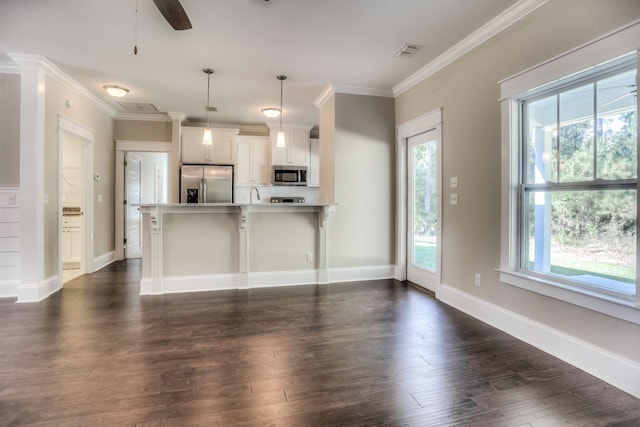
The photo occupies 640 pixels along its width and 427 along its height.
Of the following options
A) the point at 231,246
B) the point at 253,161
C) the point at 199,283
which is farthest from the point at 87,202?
the point at 253,161

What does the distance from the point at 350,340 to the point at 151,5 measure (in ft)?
10.2

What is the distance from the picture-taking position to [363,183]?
4.68 metres

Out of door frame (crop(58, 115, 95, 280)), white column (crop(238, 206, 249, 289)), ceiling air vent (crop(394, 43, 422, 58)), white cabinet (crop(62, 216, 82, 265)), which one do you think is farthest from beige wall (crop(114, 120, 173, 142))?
ceiling air vent (crop(394, 43, 422, 58))

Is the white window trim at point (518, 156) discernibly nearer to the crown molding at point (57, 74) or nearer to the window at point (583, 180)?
the window at point (583, 180)

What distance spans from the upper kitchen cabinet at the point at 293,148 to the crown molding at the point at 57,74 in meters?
2.90

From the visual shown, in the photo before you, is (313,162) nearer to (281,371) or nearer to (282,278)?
(282,278)

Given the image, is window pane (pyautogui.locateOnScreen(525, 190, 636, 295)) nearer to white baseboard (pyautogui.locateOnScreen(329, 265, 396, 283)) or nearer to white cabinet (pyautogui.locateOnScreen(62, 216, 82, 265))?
white baseboard (pyautogui.locateOnScreen(329, 265, 396, 283))

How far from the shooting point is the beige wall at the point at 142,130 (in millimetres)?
6133

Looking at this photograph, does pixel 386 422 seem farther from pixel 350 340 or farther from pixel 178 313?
pixel 178 313

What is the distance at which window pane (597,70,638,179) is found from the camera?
80.6 inches

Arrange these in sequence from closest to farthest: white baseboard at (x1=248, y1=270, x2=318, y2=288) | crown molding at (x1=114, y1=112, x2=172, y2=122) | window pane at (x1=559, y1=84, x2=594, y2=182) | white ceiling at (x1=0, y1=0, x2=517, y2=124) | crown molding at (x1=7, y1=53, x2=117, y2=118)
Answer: window pane at (x1=559, y1=84, x2=594, y2=182) < white ceiling at (x1=0, y1=0, x2=517, y2=124) < crown molding at (x1=7, y1=53, x2=117, y2=118) < white baseboard at (x1=248, y1=270, x2=318, y2=288) < crown molding at (x1=114, y1=112, x2=172, y2=122)

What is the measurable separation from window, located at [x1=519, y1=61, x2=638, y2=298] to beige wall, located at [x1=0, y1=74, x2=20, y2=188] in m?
5.24

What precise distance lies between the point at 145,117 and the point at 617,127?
21.7 ft

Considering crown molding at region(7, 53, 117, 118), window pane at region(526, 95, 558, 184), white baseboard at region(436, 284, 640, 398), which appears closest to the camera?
white baseboard at region(436, 284, 640, 398)
